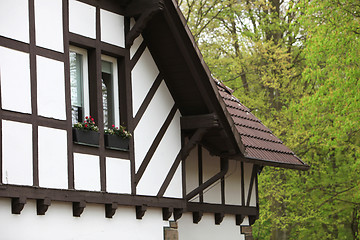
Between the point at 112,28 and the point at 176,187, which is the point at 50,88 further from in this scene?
the point at 176,187

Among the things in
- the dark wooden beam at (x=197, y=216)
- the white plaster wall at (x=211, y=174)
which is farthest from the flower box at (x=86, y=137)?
the white plaster wall at (x=211, y=174)

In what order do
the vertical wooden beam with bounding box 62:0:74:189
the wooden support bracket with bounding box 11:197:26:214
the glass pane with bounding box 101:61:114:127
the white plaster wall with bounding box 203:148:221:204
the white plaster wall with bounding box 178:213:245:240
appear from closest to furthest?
the wooden support bracket with bounding box 11:197:26:214
the vertical wooden beam with bounding box 62:0:74:189
the glass pane with bounding box 101:61:114:127
the white plaster wall with bounding box 178:213:245:240
the white plaster wall with bounding box 203:148:221:204

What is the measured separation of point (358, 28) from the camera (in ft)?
65.2

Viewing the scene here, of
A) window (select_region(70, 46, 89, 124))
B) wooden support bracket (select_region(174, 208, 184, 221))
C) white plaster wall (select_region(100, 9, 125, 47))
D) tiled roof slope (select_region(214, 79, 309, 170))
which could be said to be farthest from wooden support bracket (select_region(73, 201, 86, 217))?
tiled roof slope (select_region(214, 79, 309, 170))

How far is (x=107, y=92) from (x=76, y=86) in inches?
33.3

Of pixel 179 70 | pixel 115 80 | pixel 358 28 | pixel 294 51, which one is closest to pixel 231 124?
Answer: pixel 179 70

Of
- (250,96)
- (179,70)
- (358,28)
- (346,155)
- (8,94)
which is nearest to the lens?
(8,94)

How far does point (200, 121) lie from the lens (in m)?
13.8

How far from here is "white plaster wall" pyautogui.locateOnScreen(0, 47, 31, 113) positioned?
33.0 feet

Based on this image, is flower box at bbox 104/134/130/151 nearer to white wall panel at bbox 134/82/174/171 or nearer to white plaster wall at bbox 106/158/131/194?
white plaster wall at bbox 106/158/131/194

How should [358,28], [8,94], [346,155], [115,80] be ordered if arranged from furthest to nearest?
[346,155]
[358,28]
[115,80]
[8,94]

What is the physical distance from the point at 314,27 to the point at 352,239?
12.6 m

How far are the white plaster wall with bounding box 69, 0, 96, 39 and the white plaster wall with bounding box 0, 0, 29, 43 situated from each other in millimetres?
1078

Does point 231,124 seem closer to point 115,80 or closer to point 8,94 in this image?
point 115,80
